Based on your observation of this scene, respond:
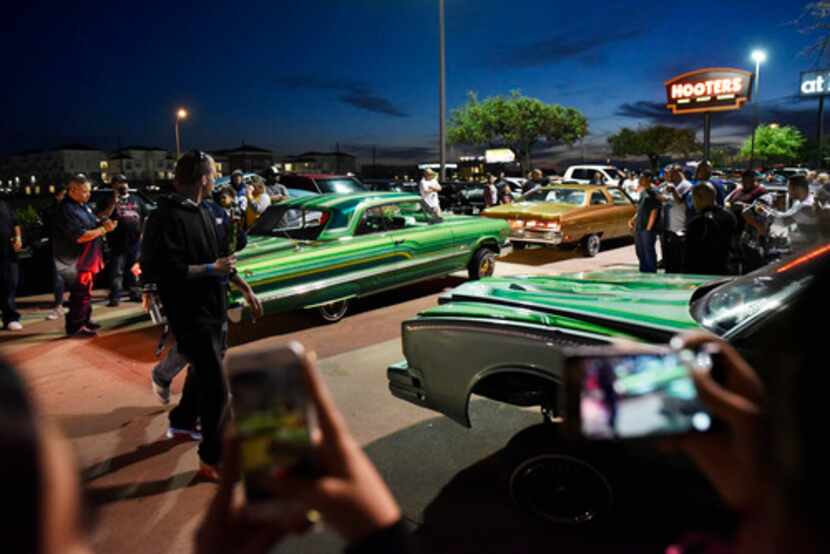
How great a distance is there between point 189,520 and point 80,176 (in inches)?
183

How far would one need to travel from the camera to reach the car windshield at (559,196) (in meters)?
12.3

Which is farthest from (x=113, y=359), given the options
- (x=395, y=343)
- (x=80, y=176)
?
(x=395, y=343)

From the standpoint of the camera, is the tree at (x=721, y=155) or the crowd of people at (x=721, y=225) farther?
the tree at (x=721, y=155)

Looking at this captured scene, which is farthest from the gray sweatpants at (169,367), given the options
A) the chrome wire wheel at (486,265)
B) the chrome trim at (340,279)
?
the chrome wire wheel at (486,265)

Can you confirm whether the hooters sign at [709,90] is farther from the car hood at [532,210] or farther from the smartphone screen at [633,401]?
the smartphone screen at [633,401]

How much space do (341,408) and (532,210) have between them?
8.00 m

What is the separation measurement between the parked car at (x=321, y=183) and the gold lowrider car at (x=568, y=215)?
4.34 meters

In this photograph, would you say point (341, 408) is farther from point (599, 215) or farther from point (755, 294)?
point (599, 215)

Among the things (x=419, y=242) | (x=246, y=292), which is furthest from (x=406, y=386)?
(x=419, y=242)

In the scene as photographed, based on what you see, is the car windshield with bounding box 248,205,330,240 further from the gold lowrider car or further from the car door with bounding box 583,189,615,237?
the car door with bounding box 583,189,615,237

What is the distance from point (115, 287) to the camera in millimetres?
8047

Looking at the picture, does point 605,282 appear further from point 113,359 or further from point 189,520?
point 113,359

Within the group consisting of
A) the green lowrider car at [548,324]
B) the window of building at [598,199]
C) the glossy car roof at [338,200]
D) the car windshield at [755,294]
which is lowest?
the green lowrider car at [548,324]

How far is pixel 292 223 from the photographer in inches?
292
